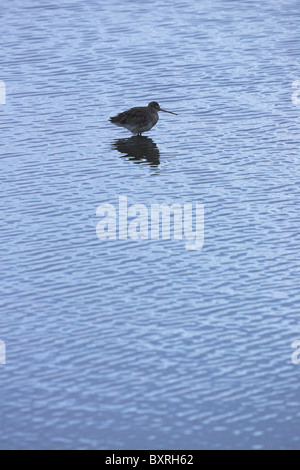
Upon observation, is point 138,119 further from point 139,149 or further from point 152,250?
point 152,250

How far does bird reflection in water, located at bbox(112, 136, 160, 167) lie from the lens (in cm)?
2530

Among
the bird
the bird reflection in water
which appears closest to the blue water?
the bird reflection in water

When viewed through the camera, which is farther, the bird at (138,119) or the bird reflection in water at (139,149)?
the bird at (138,119)

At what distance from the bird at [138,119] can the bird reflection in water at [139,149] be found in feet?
0.86

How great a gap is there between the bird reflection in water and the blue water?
A: 0.23 ft

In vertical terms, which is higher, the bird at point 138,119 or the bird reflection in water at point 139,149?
the bird at point 138,119

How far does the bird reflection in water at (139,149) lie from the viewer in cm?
2530

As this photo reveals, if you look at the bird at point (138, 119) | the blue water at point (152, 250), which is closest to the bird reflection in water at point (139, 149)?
the blue water at point (152, 250)

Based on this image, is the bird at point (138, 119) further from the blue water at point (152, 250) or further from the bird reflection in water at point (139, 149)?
the blue water at point (152, 250)

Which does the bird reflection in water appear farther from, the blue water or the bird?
the bird
